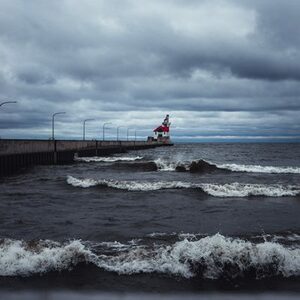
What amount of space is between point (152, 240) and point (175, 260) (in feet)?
7.05

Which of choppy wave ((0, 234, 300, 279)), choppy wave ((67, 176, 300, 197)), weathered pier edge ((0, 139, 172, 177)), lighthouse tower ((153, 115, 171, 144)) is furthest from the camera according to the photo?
lighthouse tower ((153, 115, 171, 144))

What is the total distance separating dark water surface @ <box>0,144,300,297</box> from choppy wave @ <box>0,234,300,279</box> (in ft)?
0.07

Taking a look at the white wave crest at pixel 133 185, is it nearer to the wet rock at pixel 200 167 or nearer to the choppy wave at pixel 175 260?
the choppy wave at pixel 175 260

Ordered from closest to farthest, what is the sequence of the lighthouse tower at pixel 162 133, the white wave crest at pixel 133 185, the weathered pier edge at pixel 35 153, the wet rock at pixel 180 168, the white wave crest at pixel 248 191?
1. the white wave crest at pixel 248 191
2. the white wave crest at pixel 133 185
3. the weathered pier edge at pixel 35 153
4. the wet rock at pixel 180 168
5. the lighthouse tower at pixel 162 133

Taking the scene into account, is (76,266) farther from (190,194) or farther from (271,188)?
(271,188)

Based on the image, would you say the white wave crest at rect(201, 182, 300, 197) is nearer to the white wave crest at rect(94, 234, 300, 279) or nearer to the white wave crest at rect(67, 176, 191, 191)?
the white wave crest at rect(67, 176, 191, 191)

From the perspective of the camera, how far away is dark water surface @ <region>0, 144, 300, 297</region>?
6.96m

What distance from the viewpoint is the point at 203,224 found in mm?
12141

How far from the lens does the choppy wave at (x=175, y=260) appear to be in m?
7.36

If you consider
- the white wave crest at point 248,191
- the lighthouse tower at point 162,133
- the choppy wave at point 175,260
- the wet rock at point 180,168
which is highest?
the lighthouse tower at point 162,133

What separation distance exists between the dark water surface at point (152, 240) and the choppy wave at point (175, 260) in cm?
2

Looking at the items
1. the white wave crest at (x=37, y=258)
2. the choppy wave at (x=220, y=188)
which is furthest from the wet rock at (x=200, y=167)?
the white wave crest at (x=37, y=258)

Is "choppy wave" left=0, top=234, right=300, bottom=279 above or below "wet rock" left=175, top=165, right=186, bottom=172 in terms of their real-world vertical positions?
above

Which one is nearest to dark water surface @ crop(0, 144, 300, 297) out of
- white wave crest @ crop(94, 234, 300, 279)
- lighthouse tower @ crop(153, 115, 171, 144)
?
white wave crest @ crop(94, 234, 300, 279)
